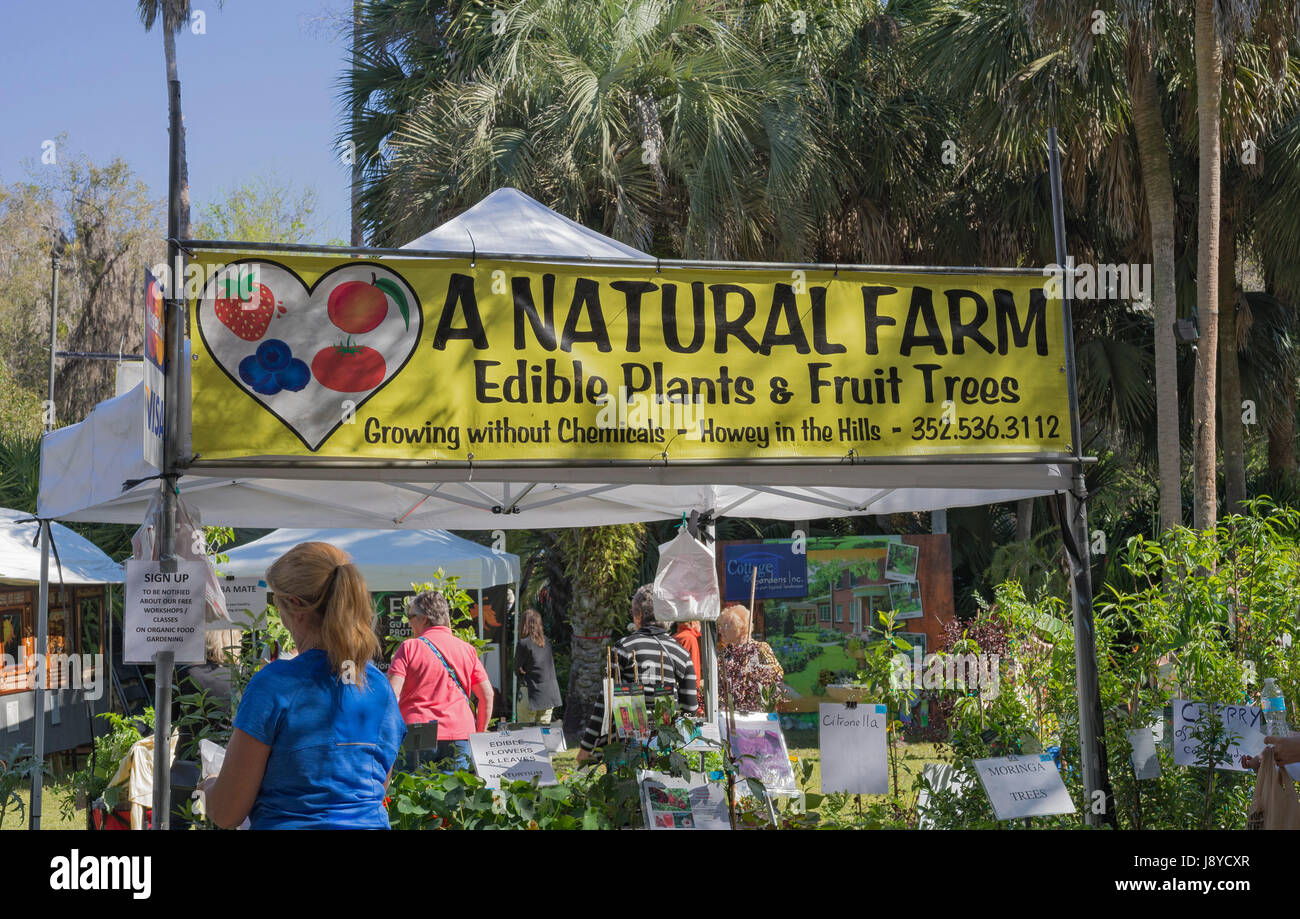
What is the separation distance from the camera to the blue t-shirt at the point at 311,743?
2.58 m

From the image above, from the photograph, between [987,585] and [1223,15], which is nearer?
[1223,15]

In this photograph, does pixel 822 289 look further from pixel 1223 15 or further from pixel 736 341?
pixel 1223 15

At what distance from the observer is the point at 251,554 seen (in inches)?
409

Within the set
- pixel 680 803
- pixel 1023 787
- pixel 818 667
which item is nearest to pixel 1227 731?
pixel 1023 787

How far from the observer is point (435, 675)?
231 inches

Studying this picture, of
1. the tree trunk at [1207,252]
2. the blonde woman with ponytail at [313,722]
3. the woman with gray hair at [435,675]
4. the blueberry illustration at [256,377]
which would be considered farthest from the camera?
the tree trunk at [1207,252]

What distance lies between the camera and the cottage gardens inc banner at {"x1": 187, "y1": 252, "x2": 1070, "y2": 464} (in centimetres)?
383

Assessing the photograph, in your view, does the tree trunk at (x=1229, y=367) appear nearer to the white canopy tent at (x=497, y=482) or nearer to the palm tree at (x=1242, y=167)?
the palm tree at (x=1242, y=167)

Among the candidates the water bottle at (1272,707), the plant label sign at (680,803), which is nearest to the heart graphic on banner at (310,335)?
the plant label sign at (680,803)

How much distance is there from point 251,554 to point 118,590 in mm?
4993

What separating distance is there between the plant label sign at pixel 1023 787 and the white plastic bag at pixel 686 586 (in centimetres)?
202

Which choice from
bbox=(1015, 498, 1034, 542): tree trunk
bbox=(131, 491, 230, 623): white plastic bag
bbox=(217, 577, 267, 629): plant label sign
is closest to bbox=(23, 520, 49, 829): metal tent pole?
bbox=(217, 577, 267, 629): plant label sign

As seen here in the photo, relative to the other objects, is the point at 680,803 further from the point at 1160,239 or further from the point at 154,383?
the point at 1160,239
